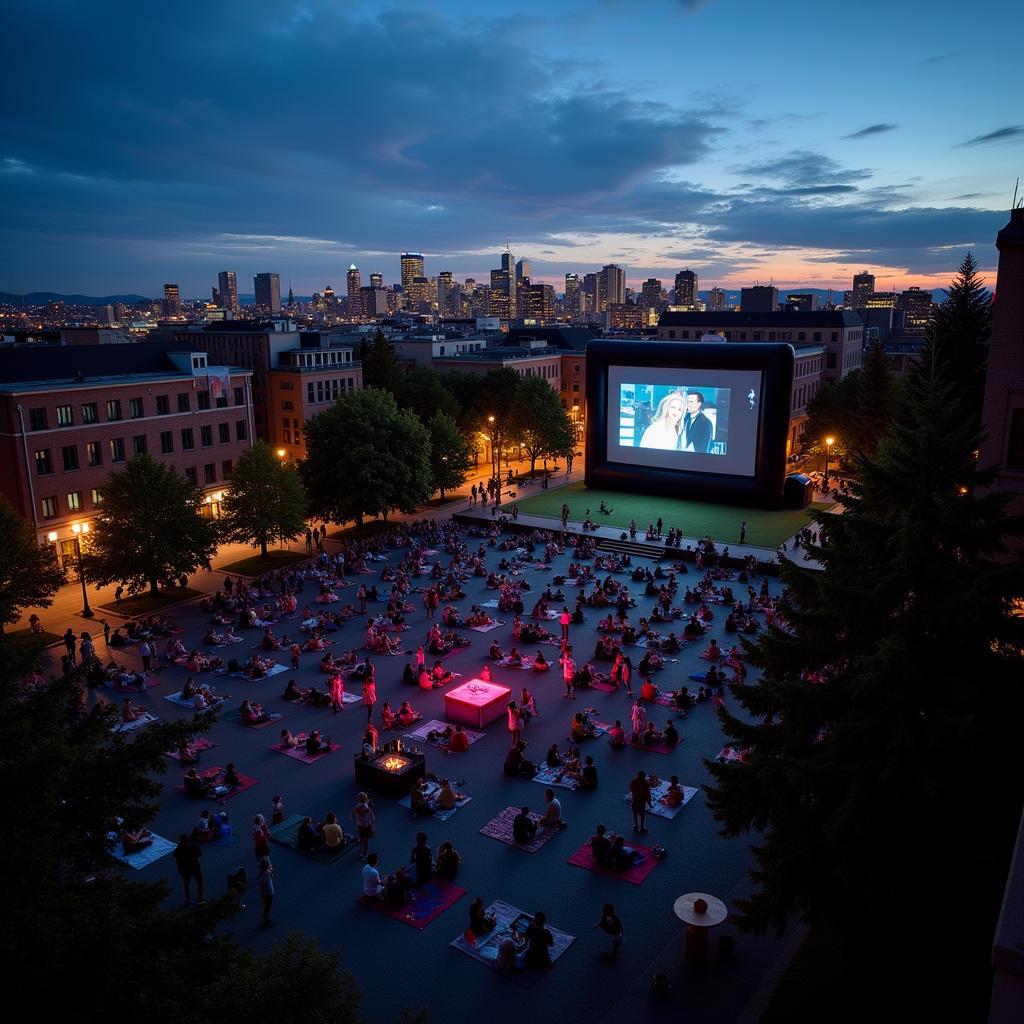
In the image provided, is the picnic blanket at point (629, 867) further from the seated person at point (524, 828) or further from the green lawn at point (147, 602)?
the green lawn at point (147, 602)

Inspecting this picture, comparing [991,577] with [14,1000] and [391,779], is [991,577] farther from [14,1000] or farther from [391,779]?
[391,779]

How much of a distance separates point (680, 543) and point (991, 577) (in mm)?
36175

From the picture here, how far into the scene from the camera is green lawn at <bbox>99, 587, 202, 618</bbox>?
37.2 metres

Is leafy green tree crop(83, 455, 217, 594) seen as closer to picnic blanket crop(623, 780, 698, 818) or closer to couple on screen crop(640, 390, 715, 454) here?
picnic blanket crop(623, 780, 698, 818)

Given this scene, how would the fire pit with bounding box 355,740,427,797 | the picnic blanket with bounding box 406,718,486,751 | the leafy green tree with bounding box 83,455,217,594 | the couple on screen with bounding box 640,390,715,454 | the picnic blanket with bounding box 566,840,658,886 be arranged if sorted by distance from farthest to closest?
the couple on screen with bounding box 640,390,715,454
the leafy green tree with bounding box 83,455,217,594
the picnic blanket with bounding box 406,718,486,751
the fire pit with bounding box 355,740,427,797
the picnic blanket with bounding box 566,840,658,886

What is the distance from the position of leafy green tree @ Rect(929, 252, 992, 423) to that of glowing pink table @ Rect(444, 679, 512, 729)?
22.9 m

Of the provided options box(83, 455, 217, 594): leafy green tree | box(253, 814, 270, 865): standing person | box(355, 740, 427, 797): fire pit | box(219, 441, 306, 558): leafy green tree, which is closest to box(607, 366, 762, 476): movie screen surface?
box(219, 441, 306, 558): leafy green tree

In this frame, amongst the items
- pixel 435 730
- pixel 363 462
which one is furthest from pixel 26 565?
pixel 363 462

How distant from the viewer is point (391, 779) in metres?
20.8

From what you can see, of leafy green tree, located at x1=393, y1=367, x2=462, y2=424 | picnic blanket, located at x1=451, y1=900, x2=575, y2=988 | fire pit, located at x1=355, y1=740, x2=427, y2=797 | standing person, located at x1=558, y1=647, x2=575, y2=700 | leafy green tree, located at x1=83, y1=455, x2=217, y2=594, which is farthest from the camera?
leafy green tree, located at x1=393, y1=367, x2=462, y2=424

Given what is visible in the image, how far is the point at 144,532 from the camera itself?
3694cm

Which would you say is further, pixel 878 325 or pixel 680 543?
pixel 878 325

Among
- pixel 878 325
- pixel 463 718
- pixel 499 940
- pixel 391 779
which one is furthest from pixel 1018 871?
pixel 878 325

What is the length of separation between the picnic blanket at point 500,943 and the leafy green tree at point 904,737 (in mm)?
4319
